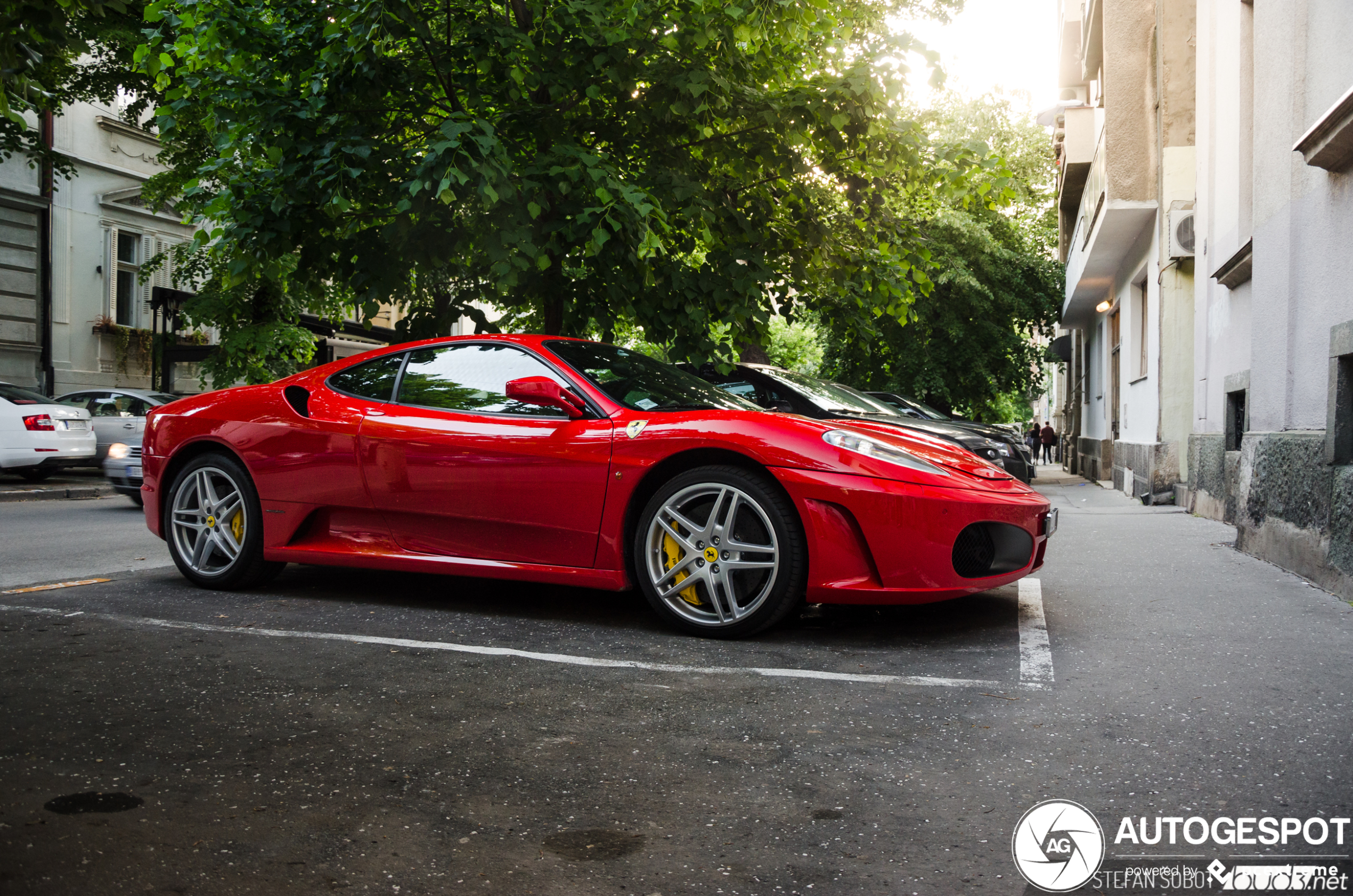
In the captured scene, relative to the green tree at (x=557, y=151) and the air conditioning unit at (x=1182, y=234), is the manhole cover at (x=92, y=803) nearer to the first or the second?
the green tree at (x=557, y=151)

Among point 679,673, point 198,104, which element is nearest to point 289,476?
point 679,673

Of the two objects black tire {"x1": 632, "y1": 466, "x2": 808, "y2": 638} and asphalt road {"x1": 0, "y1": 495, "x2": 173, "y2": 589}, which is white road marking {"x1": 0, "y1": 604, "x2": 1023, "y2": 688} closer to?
black tire {"x1": 632, "y1": 466, "x2": 808, "y2": 638}

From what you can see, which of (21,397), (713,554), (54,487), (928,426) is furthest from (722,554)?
(21,397)

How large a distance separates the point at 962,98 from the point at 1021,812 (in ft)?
89.6

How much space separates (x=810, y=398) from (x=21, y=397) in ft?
38.4

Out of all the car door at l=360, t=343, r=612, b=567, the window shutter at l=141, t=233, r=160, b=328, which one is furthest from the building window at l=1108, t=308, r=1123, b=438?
the window shutter at l=141, t=233, r=160, b=328

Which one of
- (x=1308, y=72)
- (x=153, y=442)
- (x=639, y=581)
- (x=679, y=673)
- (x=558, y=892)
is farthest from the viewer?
(x=1308, y=72)

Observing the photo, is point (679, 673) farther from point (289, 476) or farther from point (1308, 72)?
point (1308, 72)

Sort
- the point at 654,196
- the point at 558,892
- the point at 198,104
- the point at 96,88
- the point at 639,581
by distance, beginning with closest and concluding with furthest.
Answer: the point at 558,892 → the point at 639,581 → the point at 654,196 → the point at 198,104 → the point at 96,88

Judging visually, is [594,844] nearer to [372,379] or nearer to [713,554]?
[713,554]

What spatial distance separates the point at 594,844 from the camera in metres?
2.36

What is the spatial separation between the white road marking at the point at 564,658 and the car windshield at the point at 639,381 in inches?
48.2

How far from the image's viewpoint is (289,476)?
5.34 metres

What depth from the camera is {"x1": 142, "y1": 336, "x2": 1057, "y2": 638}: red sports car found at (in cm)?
429
